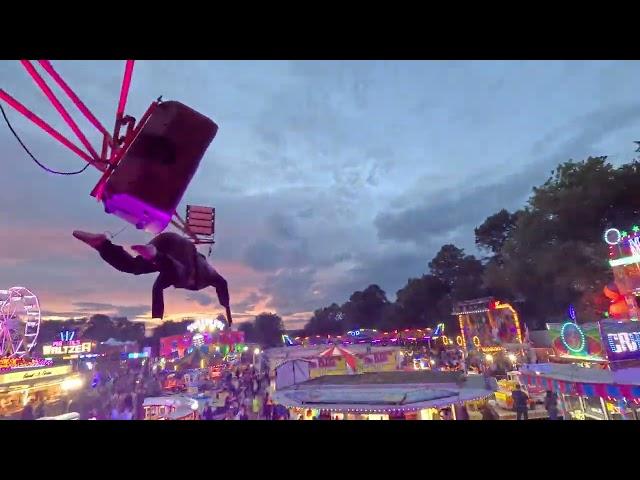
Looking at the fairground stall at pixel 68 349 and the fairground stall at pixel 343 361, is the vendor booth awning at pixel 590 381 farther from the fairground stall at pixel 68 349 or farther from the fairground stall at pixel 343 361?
the fairground stall at pixel 68 349

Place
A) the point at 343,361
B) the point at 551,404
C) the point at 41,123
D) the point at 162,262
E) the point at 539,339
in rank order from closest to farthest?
1. the point at 41,123
2. the point at 162,262
3. the point at 551,404
4. the point at 343,361
5. the point at 539,339

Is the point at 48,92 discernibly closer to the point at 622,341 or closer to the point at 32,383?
the point at 622,341

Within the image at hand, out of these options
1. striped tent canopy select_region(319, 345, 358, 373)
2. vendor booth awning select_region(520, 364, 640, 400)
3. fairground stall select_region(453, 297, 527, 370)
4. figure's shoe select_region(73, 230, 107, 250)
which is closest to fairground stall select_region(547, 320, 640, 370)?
vendor booth awning select_region(520, 364, 640, 400)

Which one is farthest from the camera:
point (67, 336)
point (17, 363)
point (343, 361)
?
point (67, 336)

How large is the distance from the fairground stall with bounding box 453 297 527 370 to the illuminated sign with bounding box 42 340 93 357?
27.7m

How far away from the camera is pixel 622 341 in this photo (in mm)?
8133

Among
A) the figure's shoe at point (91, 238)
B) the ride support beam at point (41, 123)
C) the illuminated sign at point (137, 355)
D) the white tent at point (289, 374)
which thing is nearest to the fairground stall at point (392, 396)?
the white tent at point (289, 374)

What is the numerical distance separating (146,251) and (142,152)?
0.79 meters

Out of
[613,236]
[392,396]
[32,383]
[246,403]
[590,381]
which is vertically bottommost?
[246,403]

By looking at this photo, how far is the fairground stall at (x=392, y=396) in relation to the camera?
6672 millimetres

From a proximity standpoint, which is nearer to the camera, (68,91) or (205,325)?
(68,91)

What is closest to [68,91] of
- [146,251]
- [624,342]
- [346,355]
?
[146,251]

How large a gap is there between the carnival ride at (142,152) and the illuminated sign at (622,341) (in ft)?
32.8
